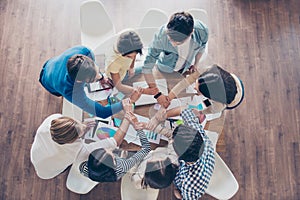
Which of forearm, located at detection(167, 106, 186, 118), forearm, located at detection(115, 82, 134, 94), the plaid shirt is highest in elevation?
forearm, located at detection(115, 82, 134, 94)

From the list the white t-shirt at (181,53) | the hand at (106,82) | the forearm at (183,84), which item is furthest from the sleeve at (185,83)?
the hand at (106,82)

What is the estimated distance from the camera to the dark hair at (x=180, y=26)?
248cm

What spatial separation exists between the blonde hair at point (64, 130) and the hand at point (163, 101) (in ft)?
1.91

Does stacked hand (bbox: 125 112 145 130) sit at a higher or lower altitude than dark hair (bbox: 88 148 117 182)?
higher

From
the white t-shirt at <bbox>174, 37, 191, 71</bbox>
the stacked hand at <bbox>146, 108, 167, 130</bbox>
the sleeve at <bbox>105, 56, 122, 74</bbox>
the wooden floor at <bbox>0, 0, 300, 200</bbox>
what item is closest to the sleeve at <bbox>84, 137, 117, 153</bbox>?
the stacked hand at <bbox>146, 108, 167, 130</bbox>

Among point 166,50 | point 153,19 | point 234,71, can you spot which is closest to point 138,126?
point 166,50

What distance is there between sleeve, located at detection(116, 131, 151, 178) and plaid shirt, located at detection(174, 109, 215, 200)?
0.25 m

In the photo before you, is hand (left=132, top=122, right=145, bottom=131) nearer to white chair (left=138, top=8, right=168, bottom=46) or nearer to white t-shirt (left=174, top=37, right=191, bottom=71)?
white t-shirt (left=174, top=37, right=191, bottom=71)

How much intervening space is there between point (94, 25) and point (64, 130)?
101 centimetres

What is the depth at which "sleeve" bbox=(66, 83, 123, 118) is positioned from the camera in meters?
2.52

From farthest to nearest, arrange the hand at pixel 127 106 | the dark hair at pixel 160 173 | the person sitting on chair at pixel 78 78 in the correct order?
the hand at pixel 127 106, the person sitting on chair at pixel 78 78, the dark hair at pixel 160 173

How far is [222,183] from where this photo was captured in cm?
270

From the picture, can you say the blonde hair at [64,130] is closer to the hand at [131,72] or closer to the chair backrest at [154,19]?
the hand at [131,72]

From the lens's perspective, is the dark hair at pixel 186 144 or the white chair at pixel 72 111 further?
the white chair at pixel 72 111
